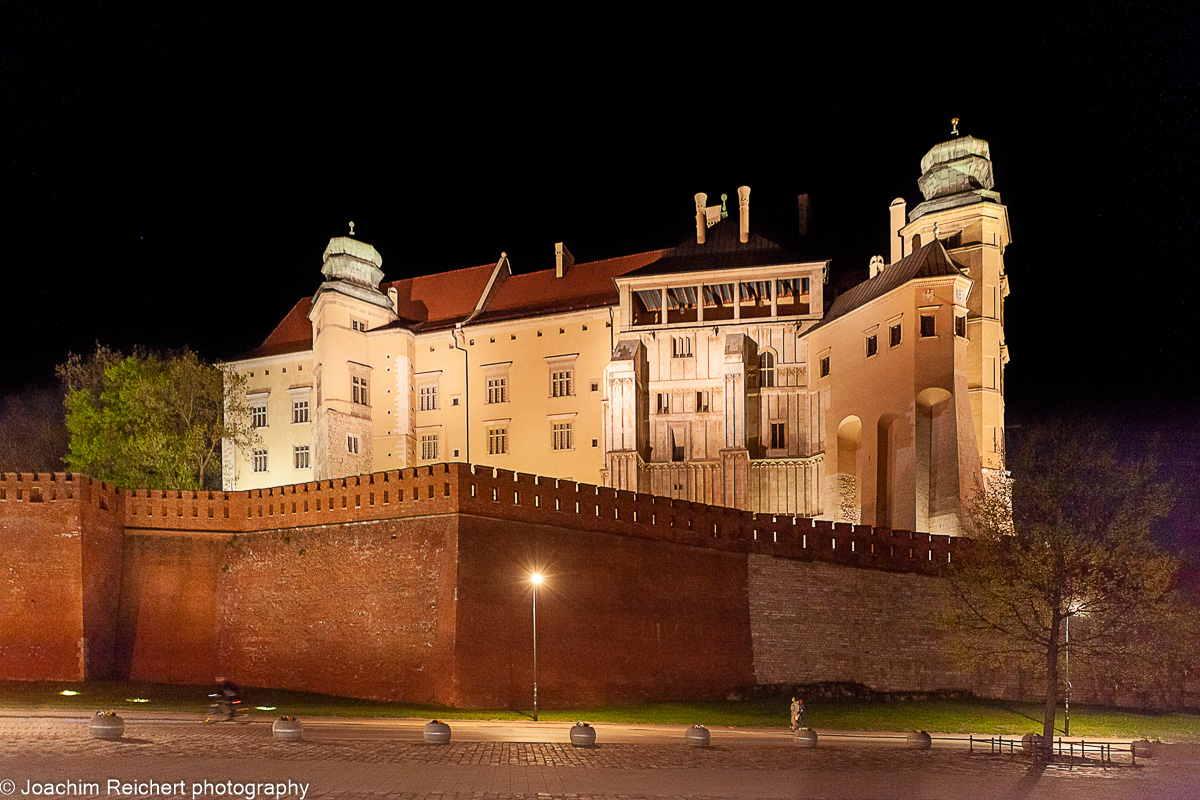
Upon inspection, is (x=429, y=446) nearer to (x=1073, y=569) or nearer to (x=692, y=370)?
(x=692, y=370)

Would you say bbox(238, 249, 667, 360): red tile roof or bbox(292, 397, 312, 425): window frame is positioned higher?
bbox(238, 249, 667, 360): red tile roof

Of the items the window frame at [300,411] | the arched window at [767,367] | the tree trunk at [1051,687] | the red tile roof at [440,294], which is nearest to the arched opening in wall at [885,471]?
the arched window at [767,367]

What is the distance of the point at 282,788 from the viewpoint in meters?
18.2

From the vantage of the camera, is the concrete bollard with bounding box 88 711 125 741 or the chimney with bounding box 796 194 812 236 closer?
the concrete bollard with bounding box 88 711 125 741

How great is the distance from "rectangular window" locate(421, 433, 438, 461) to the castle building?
5.3 inches

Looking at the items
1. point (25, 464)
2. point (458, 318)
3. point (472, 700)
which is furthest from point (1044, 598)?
point (25, 464)

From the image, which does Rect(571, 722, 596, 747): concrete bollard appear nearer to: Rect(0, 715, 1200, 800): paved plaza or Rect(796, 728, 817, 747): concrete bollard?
Rect(0, 715, 1200, 800): paved plaza

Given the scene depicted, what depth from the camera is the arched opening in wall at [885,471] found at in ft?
160

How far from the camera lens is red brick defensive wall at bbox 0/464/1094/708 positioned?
108ft

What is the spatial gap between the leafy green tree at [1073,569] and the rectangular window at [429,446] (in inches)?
1115

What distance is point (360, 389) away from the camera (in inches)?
2375

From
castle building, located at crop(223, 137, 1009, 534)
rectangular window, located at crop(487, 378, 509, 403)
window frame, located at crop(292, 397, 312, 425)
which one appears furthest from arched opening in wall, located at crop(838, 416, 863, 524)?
window frame, located at crop(292, 397, 312, 425)

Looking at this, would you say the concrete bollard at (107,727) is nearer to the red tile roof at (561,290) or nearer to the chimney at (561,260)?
the red tile roof at (561,290)

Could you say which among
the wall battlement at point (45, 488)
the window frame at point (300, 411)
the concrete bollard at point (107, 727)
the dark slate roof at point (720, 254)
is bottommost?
the concrete bollard at point (107, 727)
